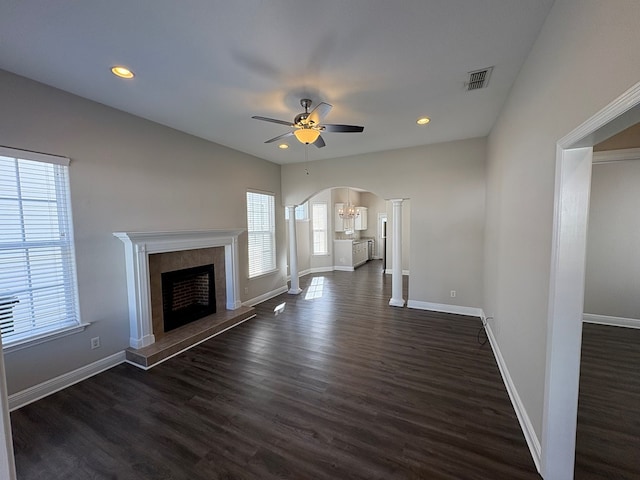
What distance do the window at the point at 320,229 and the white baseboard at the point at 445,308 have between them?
443 centimetres

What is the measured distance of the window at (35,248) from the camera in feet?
7.78

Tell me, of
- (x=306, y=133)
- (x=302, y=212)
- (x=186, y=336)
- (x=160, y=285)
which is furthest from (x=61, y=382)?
(x=302, y=212)

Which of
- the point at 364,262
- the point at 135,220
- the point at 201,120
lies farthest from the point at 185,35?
the point at 364,262

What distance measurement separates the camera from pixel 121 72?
2379 millimetres

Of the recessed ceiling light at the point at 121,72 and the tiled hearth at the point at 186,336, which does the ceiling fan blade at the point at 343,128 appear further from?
the tiled hearth at the point at 186,336

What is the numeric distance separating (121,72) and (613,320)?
22.9 ft

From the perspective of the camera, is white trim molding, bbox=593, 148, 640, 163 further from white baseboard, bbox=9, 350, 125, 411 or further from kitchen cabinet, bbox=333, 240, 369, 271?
white baseboard, bbox=9, 350, 125, 411

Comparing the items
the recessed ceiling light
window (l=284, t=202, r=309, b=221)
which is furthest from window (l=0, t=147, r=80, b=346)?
window (l=284, t=202, r=309, b=221)

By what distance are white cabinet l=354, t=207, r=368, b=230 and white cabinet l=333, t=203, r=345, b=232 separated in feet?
3.42

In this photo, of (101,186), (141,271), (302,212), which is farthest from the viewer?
(302,212)

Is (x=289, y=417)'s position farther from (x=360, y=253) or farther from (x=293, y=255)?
(x=360, y=253)

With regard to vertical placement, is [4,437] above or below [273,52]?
below

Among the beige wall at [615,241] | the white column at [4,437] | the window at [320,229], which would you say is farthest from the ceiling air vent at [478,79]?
the window at [320,229]

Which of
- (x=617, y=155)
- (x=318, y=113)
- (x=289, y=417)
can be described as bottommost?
(x=289, y=417)
